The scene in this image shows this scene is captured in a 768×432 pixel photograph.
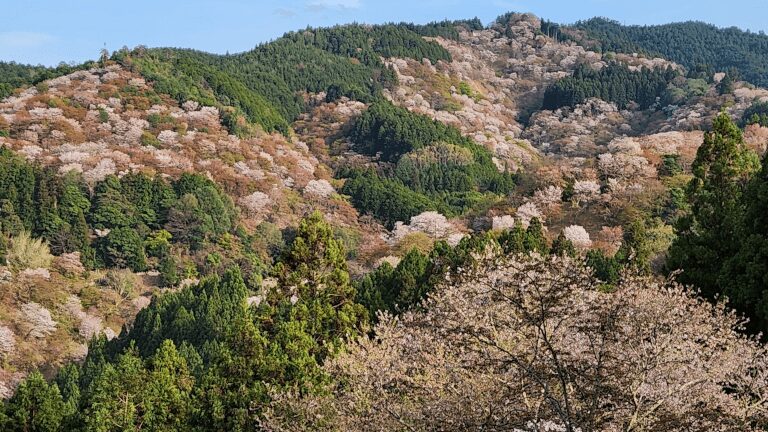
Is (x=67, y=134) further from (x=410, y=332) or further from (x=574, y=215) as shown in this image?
(x=410, y=332)

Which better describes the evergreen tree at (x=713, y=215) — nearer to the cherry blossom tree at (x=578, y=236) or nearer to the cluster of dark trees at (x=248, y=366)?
the cluster of dark trees at (x=248, y=366)

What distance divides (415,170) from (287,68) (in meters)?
45.3

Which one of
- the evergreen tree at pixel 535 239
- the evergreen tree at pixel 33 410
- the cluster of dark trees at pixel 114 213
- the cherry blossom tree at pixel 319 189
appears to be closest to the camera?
the evergreen tree at pixel 33 410

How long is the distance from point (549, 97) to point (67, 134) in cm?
9462

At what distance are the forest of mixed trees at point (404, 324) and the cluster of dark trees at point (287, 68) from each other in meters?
29.7

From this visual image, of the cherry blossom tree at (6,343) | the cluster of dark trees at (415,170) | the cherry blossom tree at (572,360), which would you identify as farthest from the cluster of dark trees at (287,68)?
the cherry blossom tree at (572,360)

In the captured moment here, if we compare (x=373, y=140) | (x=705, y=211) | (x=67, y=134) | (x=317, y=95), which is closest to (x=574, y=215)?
(x=705, y=211)

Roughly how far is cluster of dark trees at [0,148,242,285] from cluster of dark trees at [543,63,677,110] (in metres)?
88.4

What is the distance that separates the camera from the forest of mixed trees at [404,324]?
11875 millimetres

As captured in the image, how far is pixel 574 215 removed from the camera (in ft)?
182

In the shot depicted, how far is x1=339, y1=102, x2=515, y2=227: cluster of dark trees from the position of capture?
87438 mm

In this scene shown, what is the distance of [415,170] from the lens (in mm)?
102812

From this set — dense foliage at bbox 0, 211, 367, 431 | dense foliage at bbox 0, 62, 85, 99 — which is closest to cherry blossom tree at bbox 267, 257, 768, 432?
dense foliage at bbox 0, 211, 367, 431

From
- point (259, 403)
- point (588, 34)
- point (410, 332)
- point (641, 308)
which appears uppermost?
point (588, 34)
